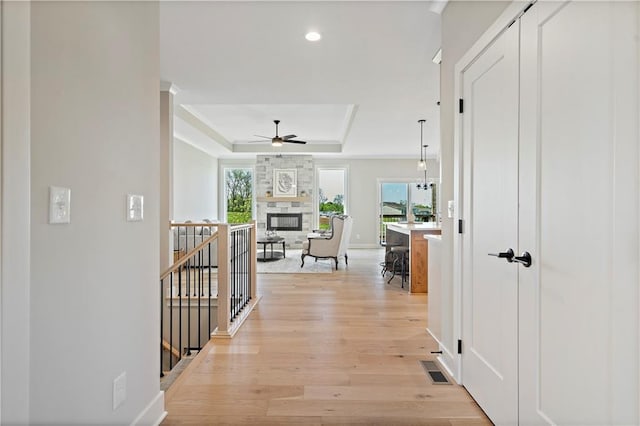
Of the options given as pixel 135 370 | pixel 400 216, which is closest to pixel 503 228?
pixel 135 370

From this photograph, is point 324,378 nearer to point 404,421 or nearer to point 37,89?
point 404,421

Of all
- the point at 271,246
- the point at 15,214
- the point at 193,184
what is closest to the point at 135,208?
the point at 15,214

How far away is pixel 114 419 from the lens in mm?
1489

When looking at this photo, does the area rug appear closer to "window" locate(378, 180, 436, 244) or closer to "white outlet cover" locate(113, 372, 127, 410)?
"window" locate(378, 180, 436, 244)

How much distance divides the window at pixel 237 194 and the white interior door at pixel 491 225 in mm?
9092

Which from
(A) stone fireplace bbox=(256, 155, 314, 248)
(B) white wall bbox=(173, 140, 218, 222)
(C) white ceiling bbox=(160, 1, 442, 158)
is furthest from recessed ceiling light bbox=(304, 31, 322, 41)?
(A) stone fireplace bbox=(256, 155, 314, 248)

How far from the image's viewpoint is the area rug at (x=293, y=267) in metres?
6.47

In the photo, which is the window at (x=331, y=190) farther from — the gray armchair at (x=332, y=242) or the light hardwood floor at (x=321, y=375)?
the light hardwood floor at (x=321, y=375)

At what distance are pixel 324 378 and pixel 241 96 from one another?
4077 millimetres

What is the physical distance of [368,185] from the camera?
34.9 ft

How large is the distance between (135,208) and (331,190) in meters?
9.16

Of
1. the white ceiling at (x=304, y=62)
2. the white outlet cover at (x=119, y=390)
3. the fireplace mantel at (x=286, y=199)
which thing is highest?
the white ceiling at (x=304, y=62)

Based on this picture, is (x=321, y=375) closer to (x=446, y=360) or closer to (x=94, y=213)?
(x=446, y=360)

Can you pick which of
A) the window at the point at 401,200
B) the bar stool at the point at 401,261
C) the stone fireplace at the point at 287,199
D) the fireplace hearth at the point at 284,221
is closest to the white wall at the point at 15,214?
the bar stool at the point at 401,261
